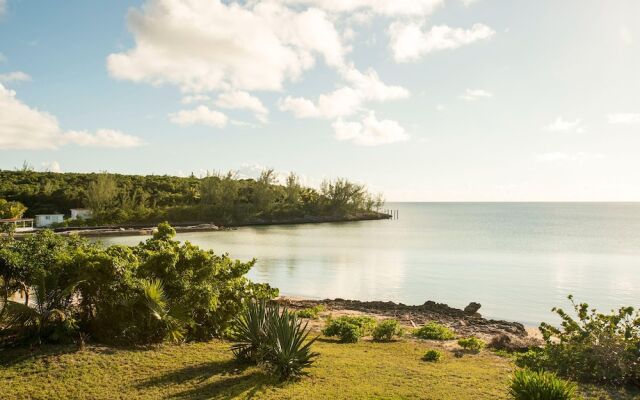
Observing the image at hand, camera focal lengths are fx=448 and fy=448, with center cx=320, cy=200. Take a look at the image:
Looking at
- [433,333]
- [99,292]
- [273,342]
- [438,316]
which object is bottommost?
[438,316]

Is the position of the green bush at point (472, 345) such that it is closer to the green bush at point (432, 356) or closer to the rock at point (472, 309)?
the green bush at point (432, 356)

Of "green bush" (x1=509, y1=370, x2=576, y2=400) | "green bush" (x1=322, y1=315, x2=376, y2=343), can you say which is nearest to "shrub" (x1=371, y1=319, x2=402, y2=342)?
"green bush" (x1=322, y1=315, x2=376, y2=343)

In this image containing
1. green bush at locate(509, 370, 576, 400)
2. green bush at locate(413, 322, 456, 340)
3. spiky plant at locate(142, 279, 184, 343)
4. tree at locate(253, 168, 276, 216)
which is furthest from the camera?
tree at locate(253, 168, 276, 216)

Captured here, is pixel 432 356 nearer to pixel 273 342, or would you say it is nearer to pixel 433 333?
pixel 433 333

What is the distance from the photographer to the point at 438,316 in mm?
17078

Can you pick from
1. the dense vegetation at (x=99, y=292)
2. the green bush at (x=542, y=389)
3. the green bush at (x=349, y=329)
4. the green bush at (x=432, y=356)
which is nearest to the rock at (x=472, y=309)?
the green bush at (x=349, y=329)

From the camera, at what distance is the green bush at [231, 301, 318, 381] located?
776cm

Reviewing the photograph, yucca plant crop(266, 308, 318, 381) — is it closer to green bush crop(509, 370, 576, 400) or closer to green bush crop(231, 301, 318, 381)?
green bush crop(231, 301, 318, 381)

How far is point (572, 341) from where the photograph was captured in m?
8.89

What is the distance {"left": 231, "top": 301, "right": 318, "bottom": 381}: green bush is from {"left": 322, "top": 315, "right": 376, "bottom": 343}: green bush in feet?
11.7

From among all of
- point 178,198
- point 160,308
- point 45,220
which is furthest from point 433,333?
point 178,198

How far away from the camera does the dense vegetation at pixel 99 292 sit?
843 cm

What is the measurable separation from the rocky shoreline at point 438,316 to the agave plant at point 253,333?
7.85m

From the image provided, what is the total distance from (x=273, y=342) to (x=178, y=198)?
80.2 m
